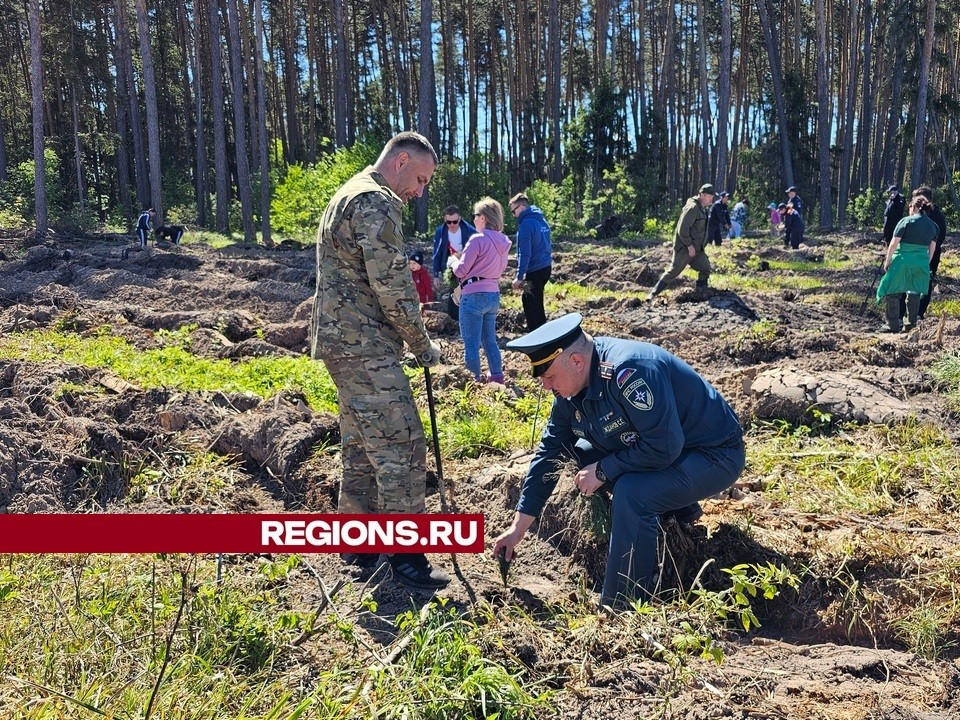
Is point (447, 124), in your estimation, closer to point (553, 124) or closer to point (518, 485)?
point (553, 124)

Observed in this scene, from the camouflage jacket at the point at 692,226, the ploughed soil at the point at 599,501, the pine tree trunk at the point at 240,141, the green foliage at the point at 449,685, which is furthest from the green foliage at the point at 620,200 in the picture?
the green foliage at the point at 449,685

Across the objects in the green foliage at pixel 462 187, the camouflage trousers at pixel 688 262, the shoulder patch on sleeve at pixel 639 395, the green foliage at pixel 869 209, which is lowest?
the shoulder patch on sleeve at pixel 639 395

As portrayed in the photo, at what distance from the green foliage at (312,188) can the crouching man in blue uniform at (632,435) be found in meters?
20.4

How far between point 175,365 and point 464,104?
39162 millimetres

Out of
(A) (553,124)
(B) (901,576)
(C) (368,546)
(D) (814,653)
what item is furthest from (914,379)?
(A) (553,124)

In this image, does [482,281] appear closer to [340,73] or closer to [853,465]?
[853,465]

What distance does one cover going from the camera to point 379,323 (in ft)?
12.4

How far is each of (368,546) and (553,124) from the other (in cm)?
3088

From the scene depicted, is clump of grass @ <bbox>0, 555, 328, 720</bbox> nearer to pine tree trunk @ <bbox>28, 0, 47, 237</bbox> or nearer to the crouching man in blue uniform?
the crouching man in blue uniform

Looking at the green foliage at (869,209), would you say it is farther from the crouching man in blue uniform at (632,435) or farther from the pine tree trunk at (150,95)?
the crouching man in blue uniform at (632,435)

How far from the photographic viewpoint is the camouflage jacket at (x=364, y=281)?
3621mm

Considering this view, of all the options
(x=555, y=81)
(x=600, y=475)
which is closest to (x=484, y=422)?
(x=600, y=475)

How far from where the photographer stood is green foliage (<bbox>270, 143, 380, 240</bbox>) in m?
23.5

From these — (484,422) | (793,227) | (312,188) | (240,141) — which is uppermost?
(240,141)
